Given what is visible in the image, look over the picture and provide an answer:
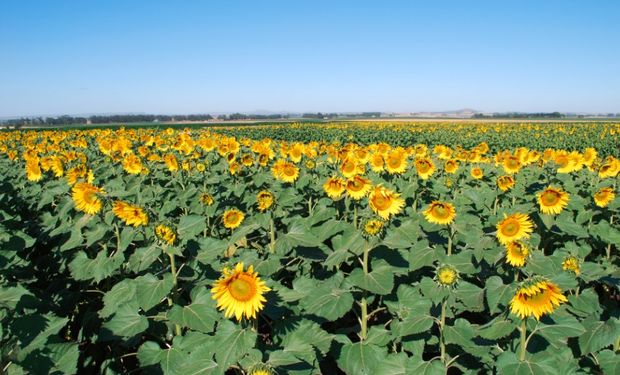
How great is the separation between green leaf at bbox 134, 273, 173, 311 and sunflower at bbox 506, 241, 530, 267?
91.0 inches

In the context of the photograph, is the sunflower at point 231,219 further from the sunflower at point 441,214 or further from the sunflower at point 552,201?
the sunflower at point 552,201

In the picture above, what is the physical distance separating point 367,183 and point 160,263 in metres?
2.06

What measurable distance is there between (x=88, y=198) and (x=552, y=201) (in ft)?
15.2

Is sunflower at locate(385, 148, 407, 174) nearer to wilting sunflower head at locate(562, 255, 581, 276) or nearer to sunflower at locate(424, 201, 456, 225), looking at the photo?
sunflower at locate(424, 201, 456, 225)

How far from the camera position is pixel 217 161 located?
9305 millimetres

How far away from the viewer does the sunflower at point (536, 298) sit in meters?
2.27

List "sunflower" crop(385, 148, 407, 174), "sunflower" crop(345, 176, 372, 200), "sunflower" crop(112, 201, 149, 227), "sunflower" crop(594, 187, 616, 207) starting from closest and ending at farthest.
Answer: "sunflower" crop(112, 201, 149, 227), "sunflower" crop(345, 176, 372, 200), "sunflower" crop(594, 187, 616, 207), "sunflower" crop(385, 148, 407, 174)

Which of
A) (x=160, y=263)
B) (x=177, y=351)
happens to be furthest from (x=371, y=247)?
(x=160, y=263)

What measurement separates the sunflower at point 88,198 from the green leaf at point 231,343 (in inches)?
85.6

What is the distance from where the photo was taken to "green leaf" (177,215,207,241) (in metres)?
2.93

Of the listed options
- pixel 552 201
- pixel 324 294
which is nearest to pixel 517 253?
pixel 324 294

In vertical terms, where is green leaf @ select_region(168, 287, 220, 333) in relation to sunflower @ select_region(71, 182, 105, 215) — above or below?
below

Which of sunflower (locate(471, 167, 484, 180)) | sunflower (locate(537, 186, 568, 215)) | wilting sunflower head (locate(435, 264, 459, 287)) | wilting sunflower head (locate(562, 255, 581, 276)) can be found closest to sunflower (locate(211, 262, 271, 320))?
wilting sunflower head (locate(435, 264, 459, 287))

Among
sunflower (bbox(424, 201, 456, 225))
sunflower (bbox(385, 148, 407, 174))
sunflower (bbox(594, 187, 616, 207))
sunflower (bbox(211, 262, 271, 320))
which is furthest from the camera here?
sunflower (bbox(385, 148, 407, 174))
